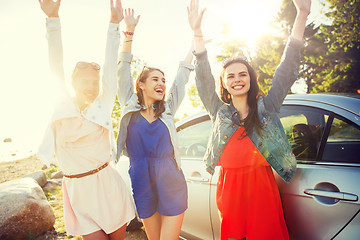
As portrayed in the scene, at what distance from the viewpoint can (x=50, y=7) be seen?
5.31 feet

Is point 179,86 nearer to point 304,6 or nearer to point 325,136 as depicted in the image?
point 304,6

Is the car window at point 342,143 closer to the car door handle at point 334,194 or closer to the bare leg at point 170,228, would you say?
the car door handle at point 334,194

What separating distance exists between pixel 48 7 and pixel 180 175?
1.54 meters

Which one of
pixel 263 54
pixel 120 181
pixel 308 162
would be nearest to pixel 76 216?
pixel 120 181

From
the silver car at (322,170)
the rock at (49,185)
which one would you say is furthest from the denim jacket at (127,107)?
the rock at (49,185)

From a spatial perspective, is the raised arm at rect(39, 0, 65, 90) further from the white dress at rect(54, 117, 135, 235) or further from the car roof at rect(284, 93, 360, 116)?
the car roof at rect(284, 93, 360, 116)

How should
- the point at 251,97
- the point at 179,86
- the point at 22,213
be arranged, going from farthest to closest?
the point at 22,213 → the point at 179,86 → the point at 251,97

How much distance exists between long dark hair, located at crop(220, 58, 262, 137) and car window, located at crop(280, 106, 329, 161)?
1.36ft

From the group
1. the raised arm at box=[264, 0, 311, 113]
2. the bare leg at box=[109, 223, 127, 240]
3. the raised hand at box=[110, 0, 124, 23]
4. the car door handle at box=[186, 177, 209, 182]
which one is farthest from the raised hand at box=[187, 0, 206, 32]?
the bare leg at box=[109, 223, 127, 240]

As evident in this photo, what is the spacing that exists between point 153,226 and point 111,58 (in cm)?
135

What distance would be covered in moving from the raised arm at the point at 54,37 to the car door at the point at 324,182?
1778 mm

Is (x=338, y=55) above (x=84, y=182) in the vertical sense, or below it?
above

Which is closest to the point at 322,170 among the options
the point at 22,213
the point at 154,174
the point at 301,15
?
the point at 301,15

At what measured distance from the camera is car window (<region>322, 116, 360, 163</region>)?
5.24 ft
